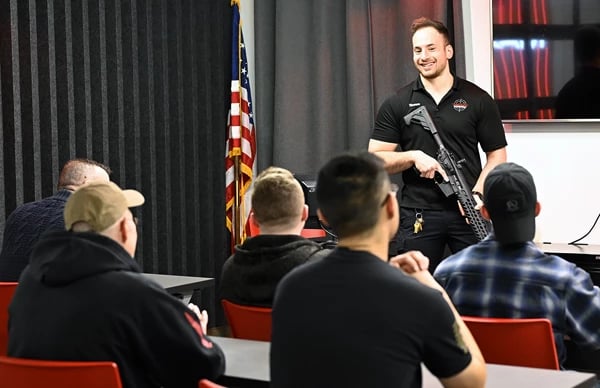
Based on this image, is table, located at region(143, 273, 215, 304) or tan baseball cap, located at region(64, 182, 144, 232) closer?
tan baseball cap, located at region(64, 182, 144, 232)

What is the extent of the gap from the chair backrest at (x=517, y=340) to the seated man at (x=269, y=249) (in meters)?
0.68

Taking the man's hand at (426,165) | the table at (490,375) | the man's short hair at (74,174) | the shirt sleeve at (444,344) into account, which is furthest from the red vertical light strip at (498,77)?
the shirt sleeve at (444,344)

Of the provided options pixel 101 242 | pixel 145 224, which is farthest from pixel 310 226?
pixel 101 242

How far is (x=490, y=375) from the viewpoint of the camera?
7.14 feet

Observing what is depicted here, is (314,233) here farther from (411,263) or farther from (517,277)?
(411,263)

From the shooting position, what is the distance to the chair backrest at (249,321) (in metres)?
2.88

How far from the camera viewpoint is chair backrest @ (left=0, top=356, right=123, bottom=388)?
203 centimetres

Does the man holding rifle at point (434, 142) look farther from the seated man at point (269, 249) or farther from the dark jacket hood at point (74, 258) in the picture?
the dark jacket hood at point (74, 258)

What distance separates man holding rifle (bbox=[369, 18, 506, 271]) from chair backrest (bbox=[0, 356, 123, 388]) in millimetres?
2762

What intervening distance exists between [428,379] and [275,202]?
1.08 m

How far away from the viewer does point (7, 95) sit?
5086mm

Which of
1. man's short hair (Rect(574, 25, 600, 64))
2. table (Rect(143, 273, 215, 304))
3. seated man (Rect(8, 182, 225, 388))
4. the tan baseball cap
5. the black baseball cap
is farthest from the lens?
man's short hair (Rect(574, 25, 600, 64))

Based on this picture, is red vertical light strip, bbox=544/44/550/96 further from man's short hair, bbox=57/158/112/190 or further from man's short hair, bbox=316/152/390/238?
man's short hair, bbox=316/152/390/238

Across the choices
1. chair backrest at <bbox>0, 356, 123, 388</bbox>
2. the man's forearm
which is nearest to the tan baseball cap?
chair backrest at <bbox>0, 356, 123, 388</bbox>
